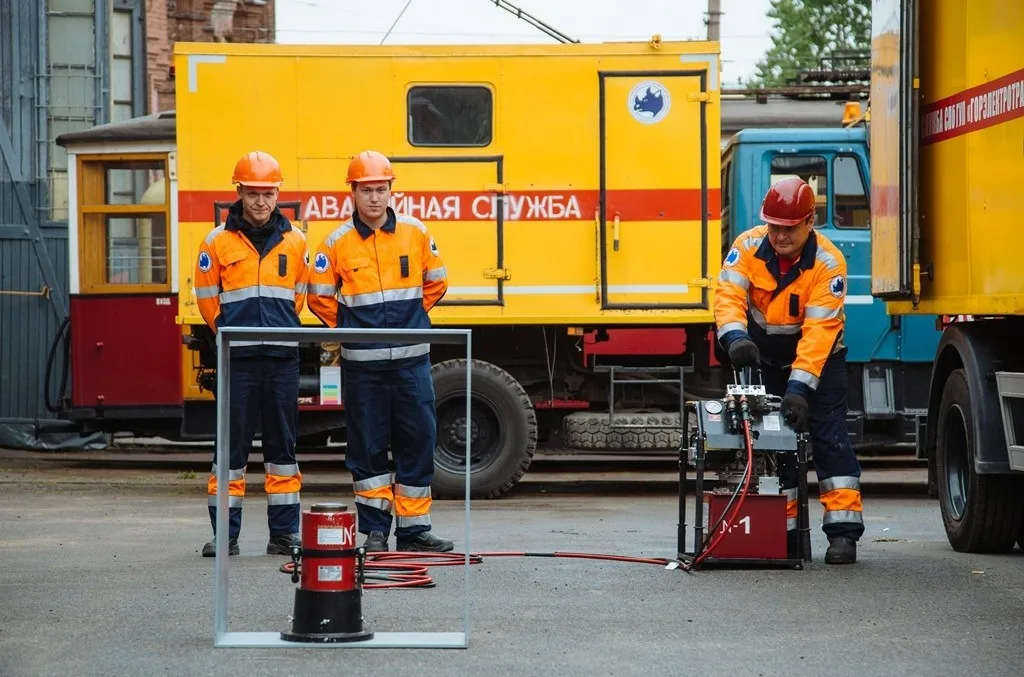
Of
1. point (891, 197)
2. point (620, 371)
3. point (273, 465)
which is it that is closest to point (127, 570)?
point (273, 465)

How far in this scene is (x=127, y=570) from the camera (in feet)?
25.2

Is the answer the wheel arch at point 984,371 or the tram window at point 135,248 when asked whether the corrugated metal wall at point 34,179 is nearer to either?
the tram window at point 135,248

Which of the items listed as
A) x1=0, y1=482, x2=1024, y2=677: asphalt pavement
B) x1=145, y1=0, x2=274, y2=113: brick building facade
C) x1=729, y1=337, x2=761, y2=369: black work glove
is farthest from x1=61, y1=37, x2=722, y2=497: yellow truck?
x1=145, y1=0, x2=274, y2=113: brick building facade

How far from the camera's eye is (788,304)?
7992 millimetres

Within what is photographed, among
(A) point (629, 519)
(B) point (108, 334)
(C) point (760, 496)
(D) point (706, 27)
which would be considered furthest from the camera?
(D) point (706, 27)

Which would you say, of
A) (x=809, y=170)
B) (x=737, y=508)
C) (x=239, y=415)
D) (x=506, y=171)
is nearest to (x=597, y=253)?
(x=506, y=171)

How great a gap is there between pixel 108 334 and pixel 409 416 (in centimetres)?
661

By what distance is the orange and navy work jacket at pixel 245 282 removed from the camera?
26.9 ft

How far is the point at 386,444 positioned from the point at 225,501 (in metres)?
2.44

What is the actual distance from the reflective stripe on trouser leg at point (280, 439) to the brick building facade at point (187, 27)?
12.8 meters

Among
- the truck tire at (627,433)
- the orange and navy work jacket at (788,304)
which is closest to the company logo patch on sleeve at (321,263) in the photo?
the orange and navy work jacket at (788,304)

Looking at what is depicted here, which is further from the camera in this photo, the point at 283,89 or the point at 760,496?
the point at 283,89

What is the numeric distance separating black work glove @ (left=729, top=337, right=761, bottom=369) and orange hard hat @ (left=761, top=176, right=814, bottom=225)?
0.63m

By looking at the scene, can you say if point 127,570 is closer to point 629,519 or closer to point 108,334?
point 629,519
